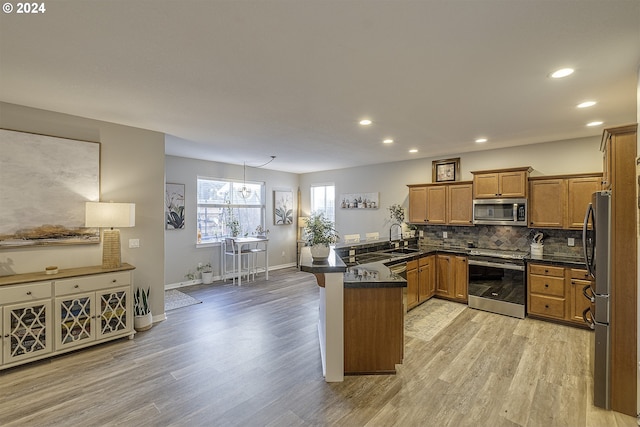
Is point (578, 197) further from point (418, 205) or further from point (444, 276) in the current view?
point (418, 205)

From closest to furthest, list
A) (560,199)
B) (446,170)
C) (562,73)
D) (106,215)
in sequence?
(562,73) < (106,215) < (560,199) < (446,170)

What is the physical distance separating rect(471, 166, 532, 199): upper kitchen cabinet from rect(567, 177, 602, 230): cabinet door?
1.79 feet

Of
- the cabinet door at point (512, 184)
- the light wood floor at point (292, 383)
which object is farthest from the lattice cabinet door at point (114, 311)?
the cabinet door at point (512, 184)

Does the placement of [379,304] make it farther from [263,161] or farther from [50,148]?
[263,161]

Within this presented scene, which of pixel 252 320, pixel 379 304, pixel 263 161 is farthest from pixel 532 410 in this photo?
pixel 263 161

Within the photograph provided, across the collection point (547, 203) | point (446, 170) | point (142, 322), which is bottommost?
point (142, 322)

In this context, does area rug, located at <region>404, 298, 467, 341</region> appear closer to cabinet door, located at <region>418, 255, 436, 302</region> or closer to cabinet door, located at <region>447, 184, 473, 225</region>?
cabinet door, located at <region>418, 255, 436, 302</region>

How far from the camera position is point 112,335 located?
3.38m

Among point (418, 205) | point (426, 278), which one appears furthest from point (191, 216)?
point (426, 278)

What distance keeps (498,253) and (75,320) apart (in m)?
5.84

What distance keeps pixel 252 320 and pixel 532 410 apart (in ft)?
10.7

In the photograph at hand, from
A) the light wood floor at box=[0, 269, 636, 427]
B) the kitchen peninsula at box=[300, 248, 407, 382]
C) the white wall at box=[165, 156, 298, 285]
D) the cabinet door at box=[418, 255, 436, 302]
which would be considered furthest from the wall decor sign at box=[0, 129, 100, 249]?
the cabinet door at box=[418, 255, 436, 302]

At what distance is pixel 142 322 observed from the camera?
378 cm

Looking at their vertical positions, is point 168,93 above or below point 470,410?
above
